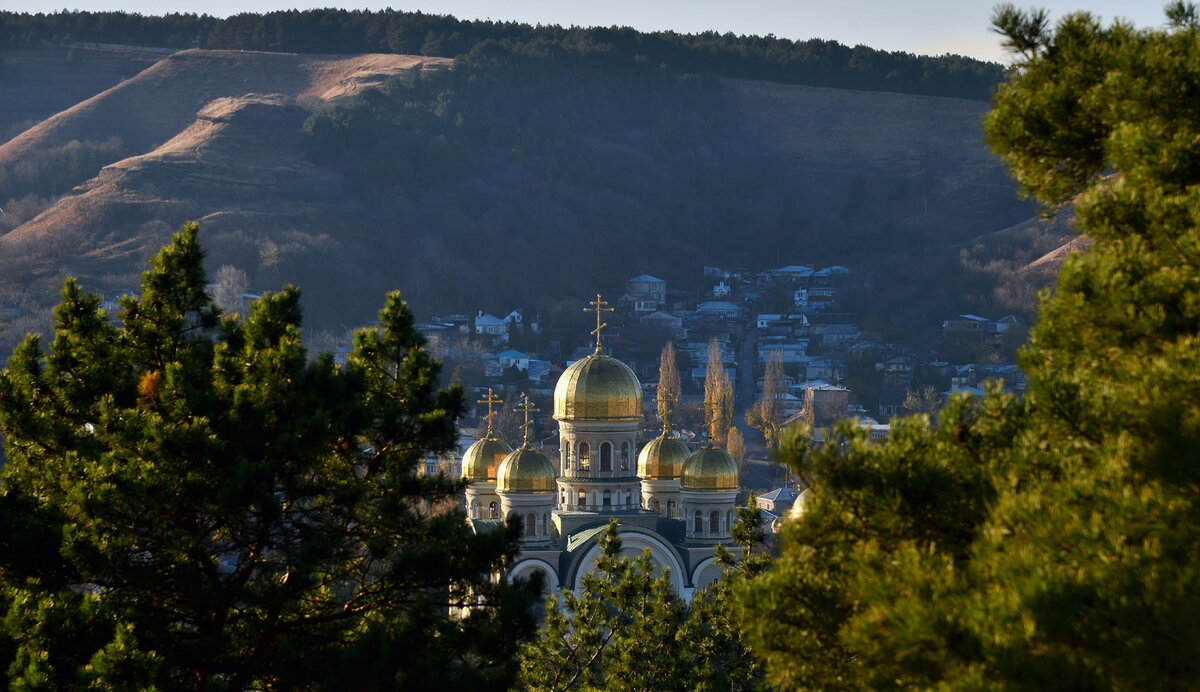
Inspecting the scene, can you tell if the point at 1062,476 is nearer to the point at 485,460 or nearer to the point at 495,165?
the point at 485,460

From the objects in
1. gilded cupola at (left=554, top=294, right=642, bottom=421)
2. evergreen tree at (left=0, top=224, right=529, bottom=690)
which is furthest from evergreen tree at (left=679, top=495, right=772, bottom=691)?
gilded cupola at (left=554, top=294, right=642, bottom=421)

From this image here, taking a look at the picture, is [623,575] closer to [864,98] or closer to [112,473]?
[112,473]

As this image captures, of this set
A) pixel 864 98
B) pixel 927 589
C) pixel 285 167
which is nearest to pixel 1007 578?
pixel 927 589

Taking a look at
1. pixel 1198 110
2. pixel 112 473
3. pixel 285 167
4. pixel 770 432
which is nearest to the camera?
pixel 1198 110

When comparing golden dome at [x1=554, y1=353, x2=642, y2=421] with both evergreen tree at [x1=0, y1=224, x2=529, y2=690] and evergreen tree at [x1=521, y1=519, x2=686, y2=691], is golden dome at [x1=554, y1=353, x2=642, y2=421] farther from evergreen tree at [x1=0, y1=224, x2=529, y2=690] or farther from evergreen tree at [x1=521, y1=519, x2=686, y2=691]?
evergreen tree at [x1=0, y1=224, x2=529, y2=690]

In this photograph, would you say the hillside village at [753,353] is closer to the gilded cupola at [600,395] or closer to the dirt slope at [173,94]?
the dirt slope at [173,94]

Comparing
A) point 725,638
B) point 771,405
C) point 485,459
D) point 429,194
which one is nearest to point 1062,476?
point 725,638
